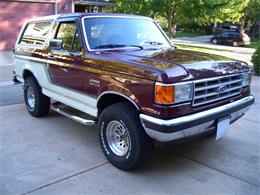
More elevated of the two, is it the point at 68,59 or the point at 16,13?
the point at 16,13

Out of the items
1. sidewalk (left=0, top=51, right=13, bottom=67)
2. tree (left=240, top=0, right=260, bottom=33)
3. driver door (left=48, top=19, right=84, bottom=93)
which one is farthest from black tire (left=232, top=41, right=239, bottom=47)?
driver door (left=48, top=19, right=84, bottom=93)

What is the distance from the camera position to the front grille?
3.62 m

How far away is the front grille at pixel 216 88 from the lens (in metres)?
3.62

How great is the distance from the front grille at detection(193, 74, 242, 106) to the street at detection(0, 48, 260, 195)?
37.0 inches

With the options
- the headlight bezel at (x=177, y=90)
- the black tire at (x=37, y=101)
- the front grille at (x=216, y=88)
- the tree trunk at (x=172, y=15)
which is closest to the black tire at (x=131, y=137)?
the headlight bezel at (x=177, y=90)

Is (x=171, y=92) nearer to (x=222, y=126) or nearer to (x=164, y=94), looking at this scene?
(x=164, y=94)

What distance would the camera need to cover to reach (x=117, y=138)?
13.6 ft

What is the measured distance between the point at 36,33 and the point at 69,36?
1392 millimetres

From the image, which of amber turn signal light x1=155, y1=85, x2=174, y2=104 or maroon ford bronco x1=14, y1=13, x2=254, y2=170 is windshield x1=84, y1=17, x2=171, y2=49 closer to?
maroon ford bronco x1=14, y1=13, x2=254, y2=170

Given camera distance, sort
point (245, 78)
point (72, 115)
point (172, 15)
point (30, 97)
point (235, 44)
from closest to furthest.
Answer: point (245, 78) < point (72, 115) < point (30, 97) < point (172, 15) < point (235, 44)

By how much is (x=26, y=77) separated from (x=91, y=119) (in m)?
2.29

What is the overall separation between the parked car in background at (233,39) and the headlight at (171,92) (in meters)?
27.3

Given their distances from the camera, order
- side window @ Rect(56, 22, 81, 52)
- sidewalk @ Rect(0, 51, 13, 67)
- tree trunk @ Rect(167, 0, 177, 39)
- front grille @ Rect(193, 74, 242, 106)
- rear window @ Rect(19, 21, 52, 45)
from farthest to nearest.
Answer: tree trunk @ Rect(167, 0, 177, 39)
sidewalk @ Rect(0, 51, 13, 67)
rear window @ Rect(19, 21, 52, 45)
side window @ Rect(56, 22, 81, 52)
front grille @ Rect(193, 74, 242, 106)

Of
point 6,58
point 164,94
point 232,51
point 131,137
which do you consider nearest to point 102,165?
point 131,137
